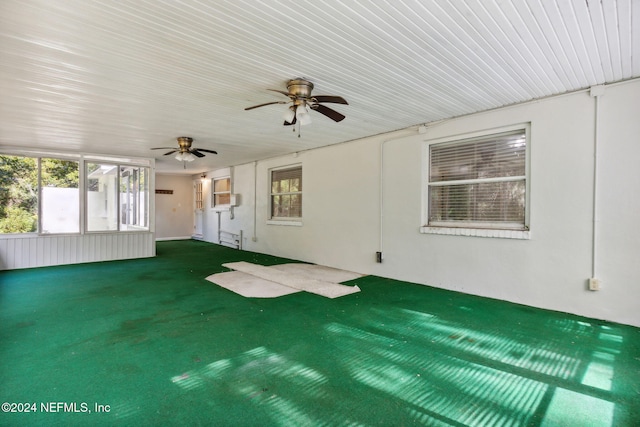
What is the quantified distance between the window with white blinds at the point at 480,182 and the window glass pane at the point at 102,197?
7.21 m

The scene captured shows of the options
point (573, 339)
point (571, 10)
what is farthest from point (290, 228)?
point (571, 10)

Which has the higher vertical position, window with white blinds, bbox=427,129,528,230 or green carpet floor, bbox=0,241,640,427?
window with white blinds, bbox=427,129,528,230

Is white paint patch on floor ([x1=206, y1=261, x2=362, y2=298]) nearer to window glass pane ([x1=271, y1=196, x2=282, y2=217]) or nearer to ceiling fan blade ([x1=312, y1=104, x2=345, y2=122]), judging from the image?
window glass pane ([x1=271, y1=196, x2=282, y2=217])

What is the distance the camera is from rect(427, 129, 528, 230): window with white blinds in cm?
399

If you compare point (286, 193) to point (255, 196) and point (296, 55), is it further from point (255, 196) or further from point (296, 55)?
point (296, 55)

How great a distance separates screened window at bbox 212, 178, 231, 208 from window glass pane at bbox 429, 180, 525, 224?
23.1 feet

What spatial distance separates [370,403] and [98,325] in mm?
2906

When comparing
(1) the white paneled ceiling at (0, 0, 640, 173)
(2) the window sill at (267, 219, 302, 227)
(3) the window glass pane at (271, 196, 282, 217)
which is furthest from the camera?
(3) the window glass pane at (271, 196, 282, 217)

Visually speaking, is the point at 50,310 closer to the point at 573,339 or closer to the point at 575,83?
the point at 573,339

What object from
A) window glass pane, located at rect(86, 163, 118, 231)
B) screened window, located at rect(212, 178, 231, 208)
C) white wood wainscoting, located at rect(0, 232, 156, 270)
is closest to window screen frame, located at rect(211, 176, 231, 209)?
screened window, located at rect(212, 178, 231, 208)

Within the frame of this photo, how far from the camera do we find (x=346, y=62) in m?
2.84

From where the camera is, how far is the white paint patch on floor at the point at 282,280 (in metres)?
4.45

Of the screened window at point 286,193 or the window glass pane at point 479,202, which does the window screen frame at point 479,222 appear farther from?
the screened window at point 286,193

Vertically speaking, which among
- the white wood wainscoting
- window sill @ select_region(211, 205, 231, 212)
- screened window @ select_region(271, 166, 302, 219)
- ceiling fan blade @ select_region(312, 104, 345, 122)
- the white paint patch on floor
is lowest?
the white paint patch on floor
